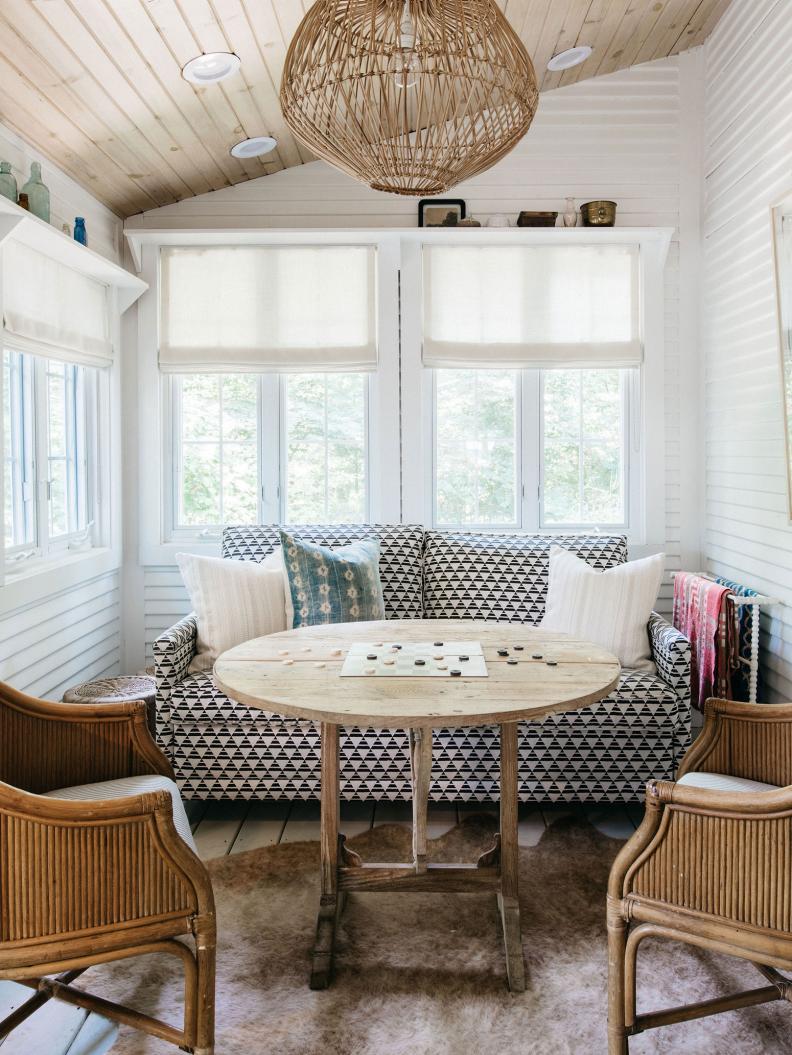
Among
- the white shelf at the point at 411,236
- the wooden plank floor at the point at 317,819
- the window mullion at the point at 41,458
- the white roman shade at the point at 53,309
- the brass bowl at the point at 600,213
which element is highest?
the brass bowl at the point at 600,213

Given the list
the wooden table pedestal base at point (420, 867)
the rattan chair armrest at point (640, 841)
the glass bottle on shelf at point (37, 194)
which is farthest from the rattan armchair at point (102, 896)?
the glass bottle on shelf at point (37, 194)

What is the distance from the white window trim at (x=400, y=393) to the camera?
4.11 metres

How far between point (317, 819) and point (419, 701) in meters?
1.39

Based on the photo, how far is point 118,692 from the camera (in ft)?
10.6

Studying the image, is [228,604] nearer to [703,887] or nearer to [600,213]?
[703,887]

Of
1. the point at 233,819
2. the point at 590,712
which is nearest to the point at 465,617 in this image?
the point at 590,712

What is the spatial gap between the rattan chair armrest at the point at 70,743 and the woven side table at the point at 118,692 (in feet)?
3.08

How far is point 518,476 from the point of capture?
425 centimetres

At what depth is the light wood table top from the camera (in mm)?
1835

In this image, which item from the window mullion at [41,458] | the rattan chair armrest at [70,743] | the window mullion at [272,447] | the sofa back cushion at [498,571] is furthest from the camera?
the window mullion at [272,447]

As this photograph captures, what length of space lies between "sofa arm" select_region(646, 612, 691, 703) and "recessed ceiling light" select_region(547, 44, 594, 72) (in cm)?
256

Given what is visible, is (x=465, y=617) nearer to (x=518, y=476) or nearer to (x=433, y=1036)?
(x=518, y=476)

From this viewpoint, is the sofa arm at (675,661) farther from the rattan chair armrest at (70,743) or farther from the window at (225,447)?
the window at (225,447)

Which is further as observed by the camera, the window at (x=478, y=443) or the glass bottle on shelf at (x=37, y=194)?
the window at (x=478, y=443)
